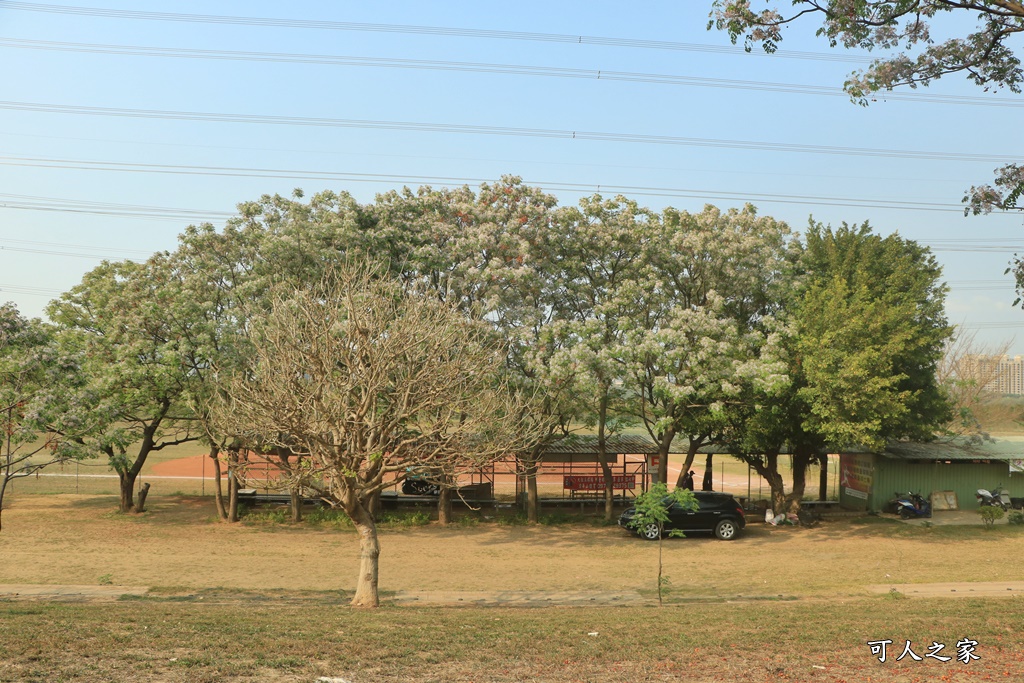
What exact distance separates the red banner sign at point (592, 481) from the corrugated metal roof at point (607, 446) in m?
0.95

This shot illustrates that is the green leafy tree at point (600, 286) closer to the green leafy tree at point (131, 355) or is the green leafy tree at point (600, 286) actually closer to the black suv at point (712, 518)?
the black suv at point (712, 518)

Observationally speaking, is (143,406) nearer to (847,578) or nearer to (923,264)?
(847,578)

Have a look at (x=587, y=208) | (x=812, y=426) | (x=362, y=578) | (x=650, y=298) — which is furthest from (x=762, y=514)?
(x=362, y=578)

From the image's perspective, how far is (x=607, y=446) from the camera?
111 feet

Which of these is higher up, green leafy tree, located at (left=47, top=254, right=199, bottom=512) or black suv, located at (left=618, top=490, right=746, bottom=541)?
green leafy tree, located at (left=47, top=254, right=199, bottom=512)

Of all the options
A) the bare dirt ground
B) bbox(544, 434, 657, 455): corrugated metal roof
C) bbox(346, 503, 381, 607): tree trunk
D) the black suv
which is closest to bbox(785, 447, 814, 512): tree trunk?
the bare dirt ground

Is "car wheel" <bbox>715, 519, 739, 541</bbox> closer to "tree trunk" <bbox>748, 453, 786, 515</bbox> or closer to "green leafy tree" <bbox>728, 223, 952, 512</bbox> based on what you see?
"green leafy tree" <bbox>728, 223, 952, 512</bbox>

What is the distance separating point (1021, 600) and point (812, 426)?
12.6 metres

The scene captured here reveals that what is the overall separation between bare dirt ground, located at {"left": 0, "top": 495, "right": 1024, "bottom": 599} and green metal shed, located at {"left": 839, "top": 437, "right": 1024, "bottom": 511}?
3.09 m

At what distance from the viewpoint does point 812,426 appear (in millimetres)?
26938

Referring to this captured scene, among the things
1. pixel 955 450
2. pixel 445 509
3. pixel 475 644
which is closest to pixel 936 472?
pixel 955 450

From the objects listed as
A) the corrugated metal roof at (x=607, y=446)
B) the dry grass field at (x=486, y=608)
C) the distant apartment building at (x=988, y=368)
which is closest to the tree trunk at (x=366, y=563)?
the dry grass field at (x=486, y=608)

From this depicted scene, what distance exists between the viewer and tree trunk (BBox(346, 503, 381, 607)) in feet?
53.3

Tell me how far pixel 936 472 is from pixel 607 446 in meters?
13.0
